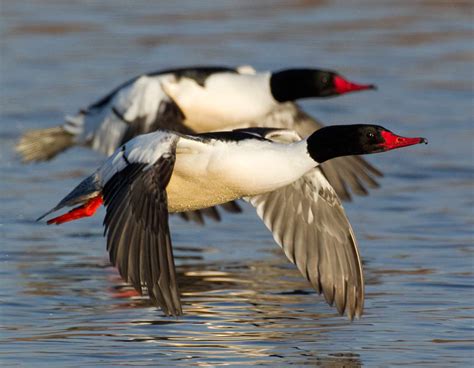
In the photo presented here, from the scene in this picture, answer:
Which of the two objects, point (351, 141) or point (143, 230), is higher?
point (351, 141)

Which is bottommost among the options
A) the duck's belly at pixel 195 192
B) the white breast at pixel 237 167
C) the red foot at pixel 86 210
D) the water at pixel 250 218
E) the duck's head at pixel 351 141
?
the water at pixel 250 218

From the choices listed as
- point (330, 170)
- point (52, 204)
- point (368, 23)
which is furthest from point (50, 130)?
point (368, 23)

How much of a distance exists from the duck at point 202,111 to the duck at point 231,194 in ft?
5.26

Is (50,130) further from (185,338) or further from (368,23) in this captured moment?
(368,23)

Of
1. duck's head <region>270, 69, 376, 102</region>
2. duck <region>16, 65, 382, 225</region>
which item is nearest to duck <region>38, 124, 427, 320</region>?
duck <region>16, 65, 382, 225</region>

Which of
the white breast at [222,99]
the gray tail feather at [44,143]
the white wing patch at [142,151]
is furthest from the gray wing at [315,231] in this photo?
the gray tail feather at [44,143]

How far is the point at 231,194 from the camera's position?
25.3 ft

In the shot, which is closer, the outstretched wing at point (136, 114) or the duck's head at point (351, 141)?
the duck's head at point (351, 141)

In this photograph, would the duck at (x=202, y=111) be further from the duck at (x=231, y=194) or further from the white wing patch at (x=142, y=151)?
the white wing patch at (x=142, y=151)

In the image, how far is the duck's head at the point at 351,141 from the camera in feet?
24.6

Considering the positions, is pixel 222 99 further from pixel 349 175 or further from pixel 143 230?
pixel 143 230

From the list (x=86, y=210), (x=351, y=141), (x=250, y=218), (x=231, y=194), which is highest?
(x=351, y=141)

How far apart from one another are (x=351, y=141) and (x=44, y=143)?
175 inches

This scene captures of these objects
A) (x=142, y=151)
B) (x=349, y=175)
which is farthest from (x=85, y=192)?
(x=349, y=175)
